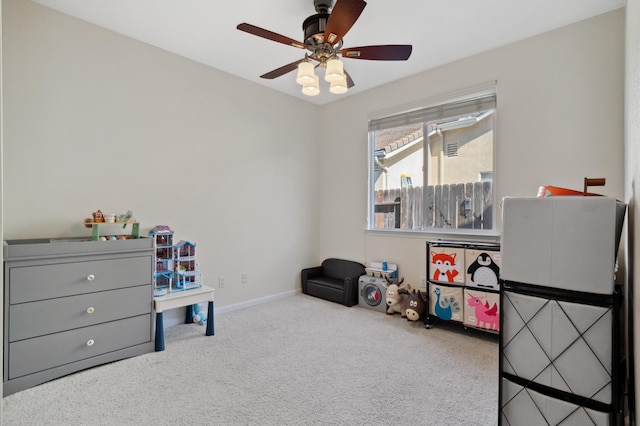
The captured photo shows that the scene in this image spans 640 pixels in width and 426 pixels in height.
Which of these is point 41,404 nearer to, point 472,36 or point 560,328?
point 560,328

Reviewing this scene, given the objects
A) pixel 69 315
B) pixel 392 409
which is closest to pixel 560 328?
pixel 392 409

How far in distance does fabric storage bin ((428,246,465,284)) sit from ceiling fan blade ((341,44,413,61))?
1.81 metres

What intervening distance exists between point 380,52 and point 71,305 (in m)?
2.90

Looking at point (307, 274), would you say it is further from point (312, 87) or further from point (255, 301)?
point (312, 87)

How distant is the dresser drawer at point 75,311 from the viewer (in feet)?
7.29

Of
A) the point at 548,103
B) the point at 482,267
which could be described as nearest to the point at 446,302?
the point at 482,267

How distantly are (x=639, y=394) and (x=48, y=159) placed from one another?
3.82 m

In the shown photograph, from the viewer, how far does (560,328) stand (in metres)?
1.46

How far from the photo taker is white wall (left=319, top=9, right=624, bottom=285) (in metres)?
2.68

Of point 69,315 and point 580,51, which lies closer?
point 69,315

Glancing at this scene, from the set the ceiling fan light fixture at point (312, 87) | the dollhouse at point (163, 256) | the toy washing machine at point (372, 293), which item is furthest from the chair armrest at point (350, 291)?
the ceiling fan light fixture at point (312, 87)

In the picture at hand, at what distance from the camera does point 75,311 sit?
7.97ft

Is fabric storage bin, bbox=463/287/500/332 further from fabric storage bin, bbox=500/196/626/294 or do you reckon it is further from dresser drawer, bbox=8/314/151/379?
dresser drawer, bbox=8/314/151/379

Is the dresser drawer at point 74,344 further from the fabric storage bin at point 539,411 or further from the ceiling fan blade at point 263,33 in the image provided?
the fabric storage bin at point 539,411
